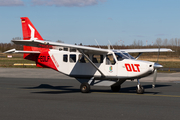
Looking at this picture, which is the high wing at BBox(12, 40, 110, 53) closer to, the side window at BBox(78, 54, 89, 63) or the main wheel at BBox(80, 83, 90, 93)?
the side window at BBox(78, 54, 89, 63)

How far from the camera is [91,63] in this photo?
14570mm

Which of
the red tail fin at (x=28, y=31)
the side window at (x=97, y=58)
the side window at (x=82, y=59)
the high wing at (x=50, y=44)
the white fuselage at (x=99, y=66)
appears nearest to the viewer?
the high wing at (x=50, y=44)

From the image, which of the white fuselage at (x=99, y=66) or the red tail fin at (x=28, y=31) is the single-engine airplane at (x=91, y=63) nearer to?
the white fuselage at (x=99, y=66)

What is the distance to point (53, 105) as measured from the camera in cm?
1062

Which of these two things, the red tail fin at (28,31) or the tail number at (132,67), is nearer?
the tail number at (132,67)

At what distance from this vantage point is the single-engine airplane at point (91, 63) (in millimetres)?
13641

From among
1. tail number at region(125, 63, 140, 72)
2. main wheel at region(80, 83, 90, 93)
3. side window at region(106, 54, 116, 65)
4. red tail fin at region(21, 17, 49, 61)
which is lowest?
main wheel at region(80, 83, 90, 93)

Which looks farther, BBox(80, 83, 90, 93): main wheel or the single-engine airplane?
BBox(80, 83, 90, 93): main wheel

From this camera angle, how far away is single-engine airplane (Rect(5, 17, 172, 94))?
13.6m

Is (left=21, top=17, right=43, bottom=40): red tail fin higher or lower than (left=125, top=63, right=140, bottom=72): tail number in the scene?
higher

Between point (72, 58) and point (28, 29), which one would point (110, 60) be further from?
point (28, 29)

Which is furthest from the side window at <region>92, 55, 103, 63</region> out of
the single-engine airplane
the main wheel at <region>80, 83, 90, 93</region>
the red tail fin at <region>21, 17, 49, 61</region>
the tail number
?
the red tail fin at <region>21, 17, 49, 61</region>

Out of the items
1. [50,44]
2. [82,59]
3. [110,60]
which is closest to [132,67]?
[110,60]

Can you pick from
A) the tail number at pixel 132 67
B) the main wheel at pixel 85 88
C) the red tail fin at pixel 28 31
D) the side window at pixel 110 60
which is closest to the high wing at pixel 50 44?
the side window at pixel 110 60
